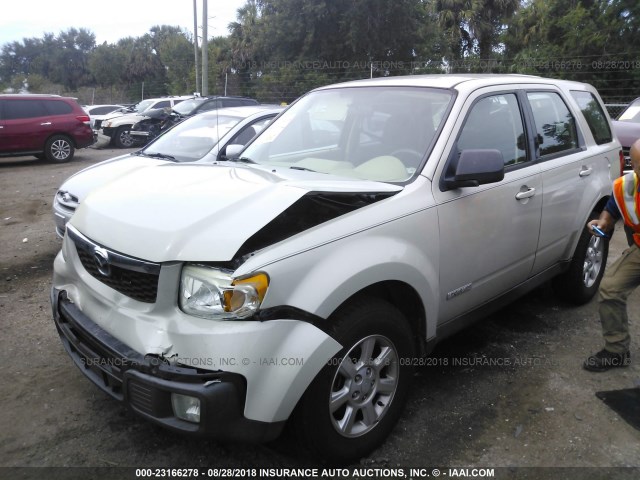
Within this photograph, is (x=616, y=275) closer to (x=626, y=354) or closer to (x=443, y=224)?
(x=626, y=354)

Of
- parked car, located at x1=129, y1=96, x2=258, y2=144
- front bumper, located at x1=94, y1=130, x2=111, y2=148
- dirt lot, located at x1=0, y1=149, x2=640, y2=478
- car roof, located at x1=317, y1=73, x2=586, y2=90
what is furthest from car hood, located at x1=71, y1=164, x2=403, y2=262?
front bumper, located at x1=94, y1=130, x2=111, y2=148

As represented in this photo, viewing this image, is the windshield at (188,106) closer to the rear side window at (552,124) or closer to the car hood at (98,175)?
the car hood at (98,175)

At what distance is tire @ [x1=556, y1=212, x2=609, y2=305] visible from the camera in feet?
14.3

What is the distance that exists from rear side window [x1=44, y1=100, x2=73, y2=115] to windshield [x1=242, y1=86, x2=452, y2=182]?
1170 cm

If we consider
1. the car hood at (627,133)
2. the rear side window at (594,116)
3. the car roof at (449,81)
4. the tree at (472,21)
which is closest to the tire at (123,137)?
the car hood at (627,133)

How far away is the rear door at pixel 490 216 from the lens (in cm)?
298

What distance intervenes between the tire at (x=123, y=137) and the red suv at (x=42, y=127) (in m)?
2.86

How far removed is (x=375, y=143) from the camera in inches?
132

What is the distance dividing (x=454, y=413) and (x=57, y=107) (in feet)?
44.6

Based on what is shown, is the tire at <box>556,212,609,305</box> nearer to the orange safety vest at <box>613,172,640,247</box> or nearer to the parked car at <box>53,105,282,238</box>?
the orange safety vest at <box>613,172,640,247</box>

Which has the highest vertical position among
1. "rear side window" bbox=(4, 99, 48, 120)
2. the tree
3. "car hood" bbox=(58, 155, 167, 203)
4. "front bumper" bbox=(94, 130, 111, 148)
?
the tree

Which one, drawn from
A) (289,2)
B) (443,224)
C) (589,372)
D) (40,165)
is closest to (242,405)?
(443,224)

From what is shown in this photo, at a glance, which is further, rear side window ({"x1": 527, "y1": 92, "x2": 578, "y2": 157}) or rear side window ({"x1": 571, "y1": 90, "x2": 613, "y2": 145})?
rear side window ({"x1": 571, "y1": 90, "x2": 613, "y2": 145})

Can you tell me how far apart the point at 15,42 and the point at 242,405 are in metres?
88.3
